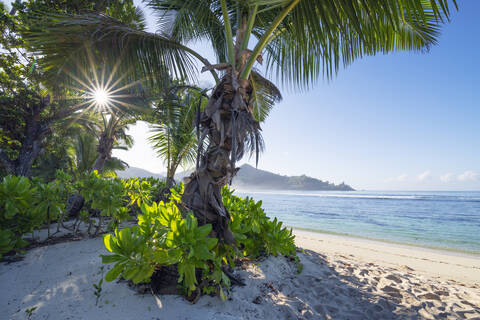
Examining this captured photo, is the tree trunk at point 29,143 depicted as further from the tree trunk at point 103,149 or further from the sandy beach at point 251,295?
the sandy beach at point 251,295

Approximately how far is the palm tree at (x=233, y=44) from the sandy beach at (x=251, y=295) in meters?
0.75

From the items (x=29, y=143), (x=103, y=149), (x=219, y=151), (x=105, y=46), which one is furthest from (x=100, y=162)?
Result: (x=219, y=151)

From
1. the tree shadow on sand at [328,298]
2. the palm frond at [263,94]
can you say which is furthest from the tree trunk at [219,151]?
the palm frond at [263,94]

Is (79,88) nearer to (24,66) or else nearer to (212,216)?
(212,216)

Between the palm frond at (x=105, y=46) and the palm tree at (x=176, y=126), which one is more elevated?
the palm frond at (x=105, y=46)

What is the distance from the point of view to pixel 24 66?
6215 millimetres

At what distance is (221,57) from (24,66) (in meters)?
6.86

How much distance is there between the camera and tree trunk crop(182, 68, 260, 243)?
2.04 metres

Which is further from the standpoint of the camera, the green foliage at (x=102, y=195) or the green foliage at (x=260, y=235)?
the green foliage at (x=102, y=195)

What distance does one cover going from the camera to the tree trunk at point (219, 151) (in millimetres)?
2045

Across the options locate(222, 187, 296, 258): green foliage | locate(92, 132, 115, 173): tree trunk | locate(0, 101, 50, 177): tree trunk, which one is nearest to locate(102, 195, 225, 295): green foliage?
locate(222, 187, 296, 258): green foliage

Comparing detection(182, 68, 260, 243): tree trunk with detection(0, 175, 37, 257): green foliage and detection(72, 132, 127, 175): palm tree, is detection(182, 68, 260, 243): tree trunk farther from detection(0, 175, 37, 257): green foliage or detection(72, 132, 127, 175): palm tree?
detection(72, 132, 127, 175): palm tree

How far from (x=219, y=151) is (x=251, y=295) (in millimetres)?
1541

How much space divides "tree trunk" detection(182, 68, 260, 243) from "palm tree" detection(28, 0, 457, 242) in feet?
0.03
